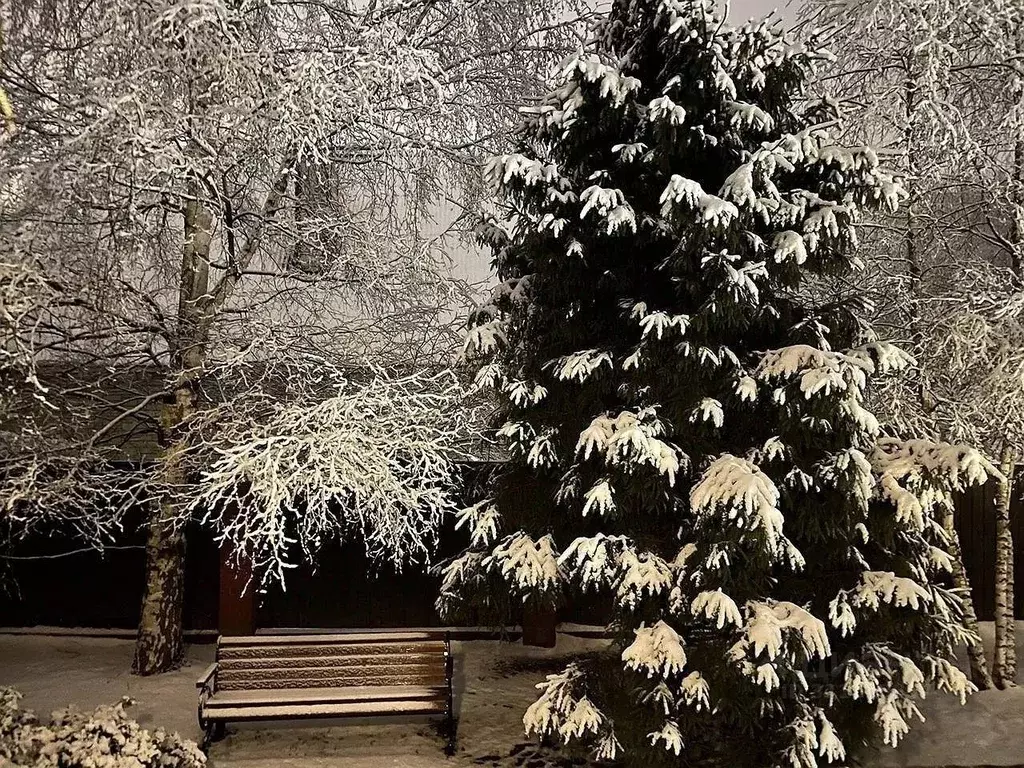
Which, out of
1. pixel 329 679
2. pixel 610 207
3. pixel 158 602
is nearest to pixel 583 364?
pixel 610 207

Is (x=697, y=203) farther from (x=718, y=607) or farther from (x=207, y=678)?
(x=207, y=678)

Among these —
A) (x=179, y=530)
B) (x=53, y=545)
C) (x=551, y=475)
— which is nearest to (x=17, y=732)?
(x=179, y=530)

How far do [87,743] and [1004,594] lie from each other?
25.9 ft

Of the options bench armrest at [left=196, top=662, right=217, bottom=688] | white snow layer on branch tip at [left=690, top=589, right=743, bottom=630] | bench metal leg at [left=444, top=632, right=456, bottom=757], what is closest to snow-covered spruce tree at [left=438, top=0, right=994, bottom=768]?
white snow layer on branch tip at [left=690, top=589, right=743, bottom=630]

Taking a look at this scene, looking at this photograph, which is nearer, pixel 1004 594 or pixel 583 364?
pixel 583 364

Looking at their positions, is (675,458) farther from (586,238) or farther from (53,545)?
(53,545)

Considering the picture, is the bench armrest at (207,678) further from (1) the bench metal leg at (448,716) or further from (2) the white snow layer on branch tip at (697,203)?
(2) the white snow layer on branch tip at (697,203)

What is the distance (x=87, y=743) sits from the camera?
195 inches

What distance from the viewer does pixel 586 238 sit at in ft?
18.7

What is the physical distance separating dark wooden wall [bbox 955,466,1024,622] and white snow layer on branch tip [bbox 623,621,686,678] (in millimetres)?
6495

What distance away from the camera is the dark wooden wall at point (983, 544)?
32.4ft

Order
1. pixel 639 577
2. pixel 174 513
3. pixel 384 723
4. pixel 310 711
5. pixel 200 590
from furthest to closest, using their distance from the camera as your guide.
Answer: pixel 200 590 < pixel 174 513 < pixel 384 723 < pixel 310 711 < pixel 639 577

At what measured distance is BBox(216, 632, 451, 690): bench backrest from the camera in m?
6.50

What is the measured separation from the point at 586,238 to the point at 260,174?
3.15 metres
